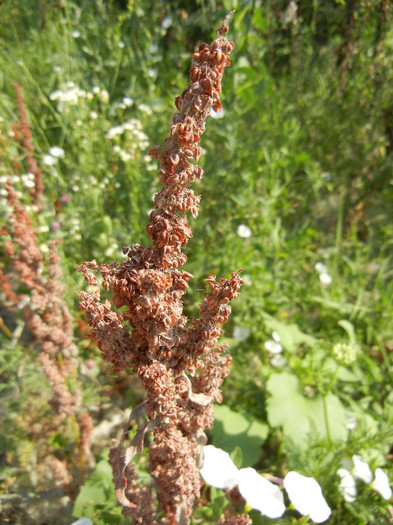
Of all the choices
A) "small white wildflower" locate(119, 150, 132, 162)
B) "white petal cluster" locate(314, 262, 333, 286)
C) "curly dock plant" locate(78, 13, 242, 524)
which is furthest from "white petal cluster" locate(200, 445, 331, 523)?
"small white wildflower" locate(119, 150, 132, 162)

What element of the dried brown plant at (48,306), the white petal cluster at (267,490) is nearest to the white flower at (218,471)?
the white petal cluster at (267,490)

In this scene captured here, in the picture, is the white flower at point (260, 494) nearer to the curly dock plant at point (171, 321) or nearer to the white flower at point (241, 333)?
the curly dock plant at point (171, 321)

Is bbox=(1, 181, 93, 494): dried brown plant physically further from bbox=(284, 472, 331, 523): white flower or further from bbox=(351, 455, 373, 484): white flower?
bbox=(351, 455, 373, 484): white flower

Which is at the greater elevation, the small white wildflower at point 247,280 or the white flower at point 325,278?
the white flower at point 325,278

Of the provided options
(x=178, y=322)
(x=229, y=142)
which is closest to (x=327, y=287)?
(x=229, y=142)

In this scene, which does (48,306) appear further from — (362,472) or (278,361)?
(362,472)

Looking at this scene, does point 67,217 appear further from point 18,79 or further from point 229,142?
point 18,79
